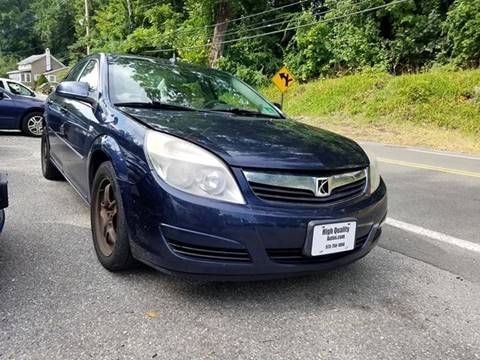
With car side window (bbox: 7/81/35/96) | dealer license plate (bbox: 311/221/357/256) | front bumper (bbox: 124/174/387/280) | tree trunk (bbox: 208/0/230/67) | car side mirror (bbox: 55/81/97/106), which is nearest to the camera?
front bumper (bbox: 124/174/387/280)

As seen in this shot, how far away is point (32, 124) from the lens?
33.1ft

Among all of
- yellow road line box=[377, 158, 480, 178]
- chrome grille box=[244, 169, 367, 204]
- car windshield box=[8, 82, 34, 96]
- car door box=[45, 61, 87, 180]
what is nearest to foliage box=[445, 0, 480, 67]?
yellow road line box=[377, 158, 480, 178]

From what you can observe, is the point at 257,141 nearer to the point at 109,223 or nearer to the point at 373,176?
the point at 373,176

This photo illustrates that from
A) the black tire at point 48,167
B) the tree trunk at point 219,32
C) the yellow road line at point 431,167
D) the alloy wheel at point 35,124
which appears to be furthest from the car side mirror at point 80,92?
the tree trunk at point 219,32

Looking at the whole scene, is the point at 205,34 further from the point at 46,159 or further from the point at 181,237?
the point at 181,237

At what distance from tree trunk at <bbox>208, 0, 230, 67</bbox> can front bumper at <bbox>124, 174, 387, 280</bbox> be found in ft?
90.0

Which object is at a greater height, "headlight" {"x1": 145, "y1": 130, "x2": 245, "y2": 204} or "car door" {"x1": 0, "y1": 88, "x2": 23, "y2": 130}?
"headlight" {"x1": 145, "y1": 130, "x2": 245, "y2": 204}

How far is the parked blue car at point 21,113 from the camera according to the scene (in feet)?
32.4

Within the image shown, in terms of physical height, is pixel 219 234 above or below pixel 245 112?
below

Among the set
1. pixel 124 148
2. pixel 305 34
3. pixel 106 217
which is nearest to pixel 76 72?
pixel 106 217

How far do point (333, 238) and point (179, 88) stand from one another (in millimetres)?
1850

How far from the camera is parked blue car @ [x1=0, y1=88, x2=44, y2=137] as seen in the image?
988 centimetres

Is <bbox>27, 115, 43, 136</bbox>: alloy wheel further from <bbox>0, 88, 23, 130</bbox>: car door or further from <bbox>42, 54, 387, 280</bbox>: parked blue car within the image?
<bbox>42, 54, 387, 280</bbox>: parked blue car

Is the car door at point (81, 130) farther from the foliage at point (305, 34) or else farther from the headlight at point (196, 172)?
the foliage at point (305, 34)
